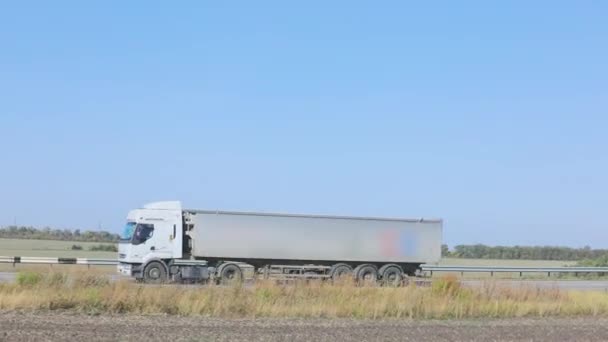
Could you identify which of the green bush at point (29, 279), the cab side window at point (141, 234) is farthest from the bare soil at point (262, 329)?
the cab side window at point (141, 234)

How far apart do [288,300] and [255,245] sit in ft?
44.7

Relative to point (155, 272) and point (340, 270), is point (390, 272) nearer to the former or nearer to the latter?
point (340, 270)

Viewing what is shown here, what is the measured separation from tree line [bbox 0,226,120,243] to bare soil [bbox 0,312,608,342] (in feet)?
275

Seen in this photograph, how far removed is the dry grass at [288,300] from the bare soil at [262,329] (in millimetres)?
1023

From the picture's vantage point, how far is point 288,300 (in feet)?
69.1

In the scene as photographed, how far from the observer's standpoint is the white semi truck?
34.1 metres

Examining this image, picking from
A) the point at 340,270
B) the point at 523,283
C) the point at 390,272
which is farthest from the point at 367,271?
the point at 523,283

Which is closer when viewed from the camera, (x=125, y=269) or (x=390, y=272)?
(x=125, y=269)

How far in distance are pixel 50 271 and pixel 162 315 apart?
22.6 ft

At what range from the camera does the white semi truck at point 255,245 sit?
34094 millimetres

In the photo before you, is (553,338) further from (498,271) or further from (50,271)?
(498,271)

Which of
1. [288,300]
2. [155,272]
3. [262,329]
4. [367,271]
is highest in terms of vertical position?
[367,271]

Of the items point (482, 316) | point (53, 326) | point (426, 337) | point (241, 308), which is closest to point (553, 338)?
point (426, 337)

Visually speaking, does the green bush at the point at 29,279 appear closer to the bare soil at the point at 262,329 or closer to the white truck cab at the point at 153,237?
the bare soil at the point at 262,329
